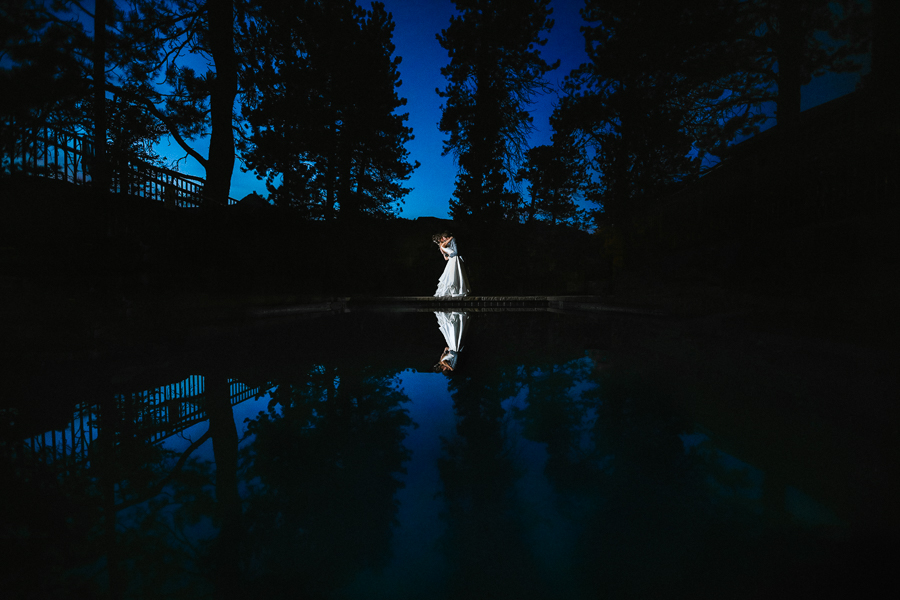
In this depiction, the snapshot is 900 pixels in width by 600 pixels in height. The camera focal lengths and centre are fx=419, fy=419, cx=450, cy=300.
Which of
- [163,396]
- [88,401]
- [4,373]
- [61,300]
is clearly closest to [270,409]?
[163,396]

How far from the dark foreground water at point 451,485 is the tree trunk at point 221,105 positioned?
7.94 metres

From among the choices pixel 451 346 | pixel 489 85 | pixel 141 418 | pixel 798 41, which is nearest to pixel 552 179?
pixel 489 85

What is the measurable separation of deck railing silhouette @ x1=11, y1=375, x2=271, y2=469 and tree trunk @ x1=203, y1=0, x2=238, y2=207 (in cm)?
857

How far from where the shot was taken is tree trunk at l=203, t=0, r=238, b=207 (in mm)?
10445

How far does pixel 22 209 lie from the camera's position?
460 centimetres

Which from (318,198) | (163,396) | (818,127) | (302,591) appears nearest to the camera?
(302,591)

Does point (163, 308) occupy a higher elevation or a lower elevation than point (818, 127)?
lower

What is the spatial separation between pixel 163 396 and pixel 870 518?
387 cm

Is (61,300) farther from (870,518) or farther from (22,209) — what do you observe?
(870,518)

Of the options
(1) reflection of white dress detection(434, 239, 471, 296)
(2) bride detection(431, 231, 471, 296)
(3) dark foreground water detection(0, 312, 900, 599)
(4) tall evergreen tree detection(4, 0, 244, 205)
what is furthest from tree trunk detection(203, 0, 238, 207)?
(3) dark foreground water detection(0, 312, 900, 599)

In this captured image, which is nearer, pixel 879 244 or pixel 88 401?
pixel 88 401

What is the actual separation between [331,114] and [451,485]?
18924 mm

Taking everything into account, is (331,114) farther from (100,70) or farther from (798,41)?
(798,41)

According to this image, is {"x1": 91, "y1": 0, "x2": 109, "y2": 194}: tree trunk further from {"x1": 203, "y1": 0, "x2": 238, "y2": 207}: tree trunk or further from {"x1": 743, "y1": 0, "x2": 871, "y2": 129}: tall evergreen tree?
{"x1": 743, "y1": 0, "x2": 871, "y2": 129}: tall evergreen tree
